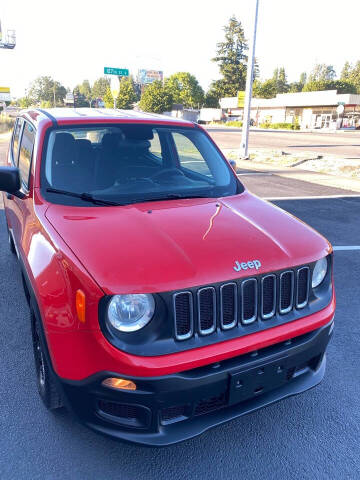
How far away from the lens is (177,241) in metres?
2.41

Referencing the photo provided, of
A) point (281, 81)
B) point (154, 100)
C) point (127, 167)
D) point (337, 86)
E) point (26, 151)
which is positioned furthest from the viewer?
point (281, 81)

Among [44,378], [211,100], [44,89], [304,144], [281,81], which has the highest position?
[281,81]

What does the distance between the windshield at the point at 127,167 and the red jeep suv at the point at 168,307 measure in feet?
0.15

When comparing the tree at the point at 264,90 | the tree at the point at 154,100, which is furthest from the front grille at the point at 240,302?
the tree at the point at 264,90

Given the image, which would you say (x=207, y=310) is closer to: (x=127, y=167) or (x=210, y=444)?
(x=210, y=444)

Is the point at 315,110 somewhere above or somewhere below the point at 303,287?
above

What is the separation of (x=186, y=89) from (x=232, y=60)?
1234cm

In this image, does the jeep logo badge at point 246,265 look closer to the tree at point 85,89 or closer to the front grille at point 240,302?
the front grille at point 240,302

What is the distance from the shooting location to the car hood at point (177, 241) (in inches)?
83.7

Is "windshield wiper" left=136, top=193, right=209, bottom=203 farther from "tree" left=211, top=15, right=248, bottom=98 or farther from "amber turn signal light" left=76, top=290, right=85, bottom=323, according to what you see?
"tree" left=211, top=15, right=248, bottom=98

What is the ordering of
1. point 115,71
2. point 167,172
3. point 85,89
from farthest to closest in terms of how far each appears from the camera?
point 85,89 < point 115,71 < point 167,172

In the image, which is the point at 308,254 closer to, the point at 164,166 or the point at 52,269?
the point at 52,269

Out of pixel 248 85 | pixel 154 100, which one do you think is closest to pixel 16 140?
pixel 248 85

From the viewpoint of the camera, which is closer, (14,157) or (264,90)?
(14,157)
